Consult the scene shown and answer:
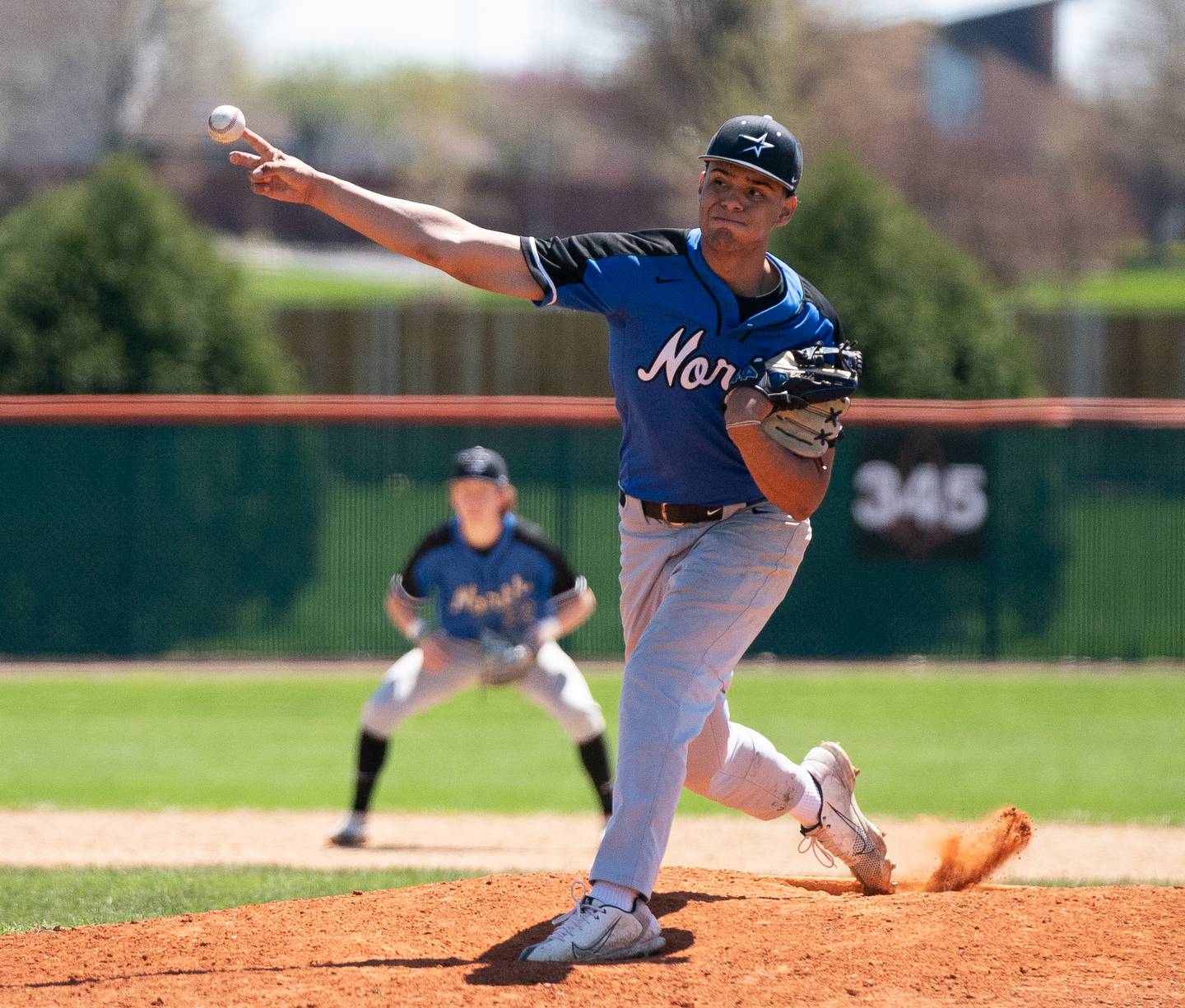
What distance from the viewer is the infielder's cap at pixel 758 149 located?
3893mm

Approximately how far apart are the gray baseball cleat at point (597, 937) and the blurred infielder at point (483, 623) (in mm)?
3398

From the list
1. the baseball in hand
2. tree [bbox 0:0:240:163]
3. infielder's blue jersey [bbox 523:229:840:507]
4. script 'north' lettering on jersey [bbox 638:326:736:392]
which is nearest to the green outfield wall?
infielder's blue jersey [bbox 523:229:840:507]

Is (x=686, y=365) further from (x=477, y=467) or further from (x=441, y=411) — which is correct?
(x=441, y=411)

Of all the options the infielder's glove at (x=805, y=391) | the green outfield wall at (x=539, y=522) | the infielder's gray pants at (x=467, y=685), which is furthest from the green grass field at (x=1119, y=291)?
the infielder's glove at (x=805, y=391)

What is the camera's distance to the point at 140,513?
12.8m

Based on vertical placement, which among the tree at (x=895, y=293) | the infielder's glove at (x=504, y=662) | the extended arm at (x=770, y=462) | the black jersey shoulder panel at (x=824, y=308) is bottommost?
the infielder's glove at (x=504, y=662)

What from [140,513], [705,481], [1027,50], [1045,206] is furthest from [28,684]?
[1027,50]

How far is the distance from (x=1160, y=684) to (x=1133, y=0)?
3843cm

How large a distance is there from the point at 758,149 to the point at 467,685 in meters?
4.06

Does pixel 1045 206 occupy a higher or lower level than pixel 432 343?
higher

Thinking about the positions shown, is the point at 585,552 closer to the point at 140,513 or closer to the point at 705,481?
the point at 140,513

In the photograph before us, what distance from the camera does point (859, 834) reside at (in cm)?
467

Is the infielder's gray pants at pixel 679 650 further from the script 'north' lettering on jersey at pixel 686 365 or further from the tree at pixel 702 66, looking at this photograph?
the tree at pixel 702 66

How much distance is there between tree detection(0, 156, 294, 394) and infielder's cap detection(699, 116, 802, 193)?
1142cm
